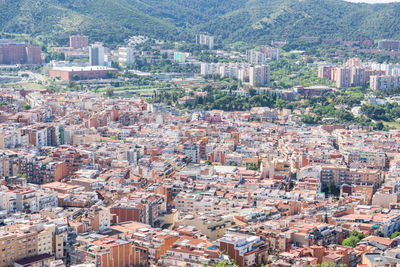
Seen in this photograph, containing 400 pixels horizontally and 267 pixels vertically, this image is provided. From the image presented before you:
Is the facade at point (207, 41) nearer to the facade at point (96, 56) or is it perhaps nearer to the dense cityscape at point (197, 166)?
the dense cityscape at point (197, 166)

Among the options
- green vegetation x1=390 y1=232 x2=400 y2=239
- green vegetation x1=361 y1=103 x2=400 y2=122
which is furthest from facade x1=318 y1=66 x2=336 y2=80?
green vegetation x1=390 y1=232 x2=400 y2=239

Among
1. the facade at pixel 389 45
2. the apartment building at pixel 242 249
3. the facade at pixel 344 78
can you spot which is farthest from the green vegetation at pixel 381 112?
the facade at pixel 389 45

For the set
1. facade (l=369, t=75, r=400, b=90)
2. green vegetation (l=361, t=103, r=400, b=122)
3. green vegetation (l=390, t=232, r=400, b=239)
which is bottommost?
green vegetation (l=390, t=232, r=400, b=239)

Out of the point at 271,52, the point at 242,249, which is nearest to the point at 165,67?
the point at 271,52

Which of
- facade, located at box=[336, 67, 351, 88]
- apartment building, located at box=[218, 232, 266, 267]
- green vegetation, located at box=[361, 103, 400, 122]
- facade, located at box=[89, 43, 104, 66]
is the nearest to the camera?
apartment building, located at box=[218, 232, 266, 267]

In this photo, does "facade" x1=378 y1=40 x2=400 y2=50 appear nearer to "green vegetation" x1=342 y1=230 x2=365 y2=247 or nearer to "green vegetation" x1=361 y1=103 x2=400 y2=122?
"green vegetation" x1=361 y1=103 x2=400 y2=122

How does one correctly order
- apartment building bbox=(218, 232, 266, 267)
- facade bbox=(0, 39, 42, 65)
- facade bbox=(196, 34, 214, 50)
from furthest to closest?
facade bbox=(196, 34, 214, 50) → facade bbox=(0, 39, 42, 65) → apartment building bbox=(218, 232, 266, 267)
